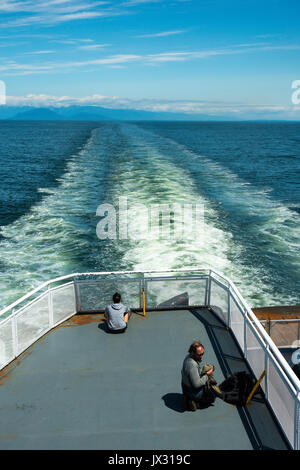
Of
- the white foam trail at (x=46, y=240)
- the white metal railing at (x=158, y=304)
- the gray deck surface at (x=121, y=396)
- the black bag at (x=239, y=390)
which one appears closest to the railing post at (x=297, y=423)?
the white metal railing at (x=158, y=304)

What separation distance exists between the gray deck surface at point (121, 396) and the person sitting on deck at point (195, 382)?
21cm

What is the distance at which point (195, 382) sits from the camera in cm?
677

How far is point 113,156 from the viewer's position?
59.3 meters

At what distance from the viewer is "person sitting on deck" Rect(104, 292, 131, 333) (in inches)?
378

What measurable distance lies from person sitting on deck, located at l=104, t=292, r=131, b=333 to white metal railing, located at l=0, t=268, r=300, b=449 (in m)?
0.38

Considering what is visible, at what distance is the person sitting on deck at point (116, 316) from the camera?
9602 mm

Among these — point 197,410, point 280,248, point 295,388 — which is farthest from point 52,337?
point 280,248

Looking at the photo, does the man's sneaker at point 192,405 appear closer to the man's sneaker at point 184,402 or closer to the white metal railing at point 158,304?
the man's sneaker at point 184,402

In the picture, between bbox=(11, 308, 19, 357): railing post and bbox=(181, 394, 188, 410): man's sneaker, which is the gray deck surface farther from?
bbox=(11, 308, 19, 357): railing post

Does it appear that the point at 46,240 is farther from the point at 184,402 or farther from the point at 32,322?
the point at 184,402

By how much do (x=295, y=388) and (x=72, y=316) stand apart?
250 inches

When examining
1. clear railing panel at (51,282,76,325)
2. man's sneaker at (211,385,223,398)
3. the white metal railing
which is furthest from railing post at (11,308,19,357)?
man's sneaker at (211,385,223,398)

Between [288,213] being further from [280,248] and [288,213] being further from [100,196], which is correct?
[100,196]

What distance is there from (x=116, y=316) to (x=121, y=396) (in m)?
2.43
